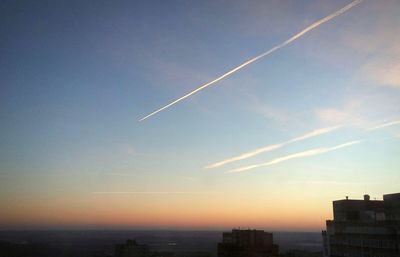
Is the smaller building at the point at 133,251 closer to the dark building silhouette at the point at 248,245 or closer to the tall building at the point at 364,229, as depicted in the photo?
the dark building silhouette at the point at 248,245

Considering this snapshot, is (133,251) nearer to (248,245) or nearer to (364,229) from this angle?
(248,245)

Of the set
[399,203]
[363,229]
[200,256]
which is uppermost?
[399,203]

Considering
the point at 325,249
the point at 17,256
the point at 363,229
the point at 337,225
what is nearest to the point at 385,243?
the point at 363,229

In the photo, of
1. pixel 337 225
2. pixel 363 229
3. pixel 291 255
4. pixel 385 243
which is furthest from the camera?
pixel 291 255

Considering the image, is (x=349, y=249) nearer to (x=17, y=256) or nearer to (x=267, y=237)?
(x=267, y=237)

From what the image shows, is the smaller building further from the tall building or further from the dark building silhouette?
the tall building

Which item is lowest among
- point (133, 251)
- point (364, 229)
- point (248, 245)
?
point (133, 251)

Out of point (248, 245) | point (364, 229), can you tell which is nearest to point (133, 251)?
point (248, 245)
